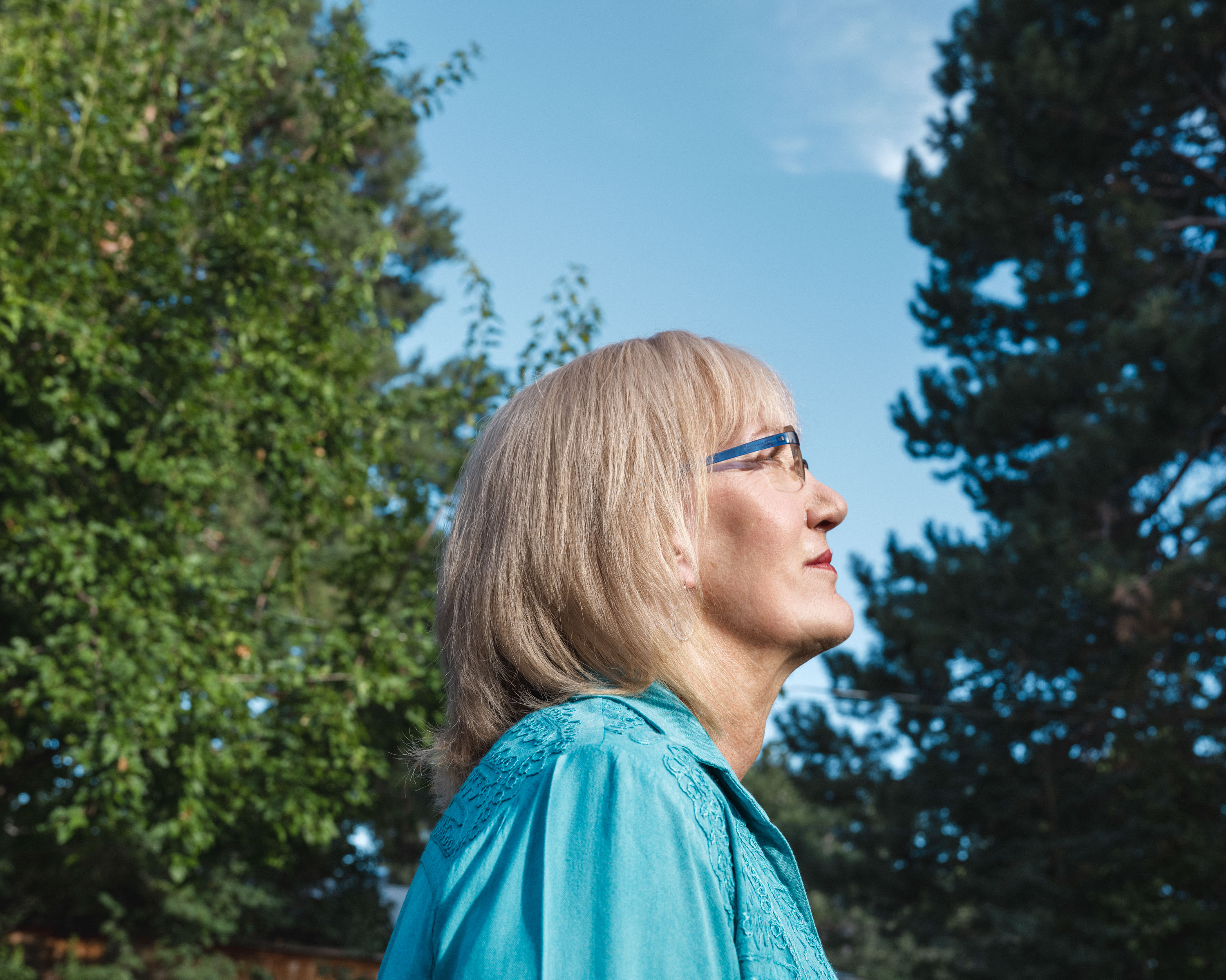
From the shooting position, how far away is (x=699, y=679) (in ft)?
4.30

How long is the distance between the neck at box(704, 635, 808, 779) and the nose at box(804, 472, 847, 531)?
8.1 inches

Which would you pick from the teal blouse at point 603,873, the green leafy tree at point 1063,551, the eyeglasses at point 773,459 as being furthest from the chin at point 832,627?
the green leafy tree at point 1063,551

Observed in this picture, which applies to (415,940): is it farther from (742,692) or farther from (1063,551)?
(1063,551)

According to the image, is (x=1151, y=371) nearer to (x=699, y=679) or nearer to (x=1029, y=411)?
(x=1029, y=411)

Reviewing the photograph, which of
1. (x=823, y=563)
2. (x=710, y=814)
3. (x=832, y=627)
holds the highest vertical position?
(x=823, y=563)

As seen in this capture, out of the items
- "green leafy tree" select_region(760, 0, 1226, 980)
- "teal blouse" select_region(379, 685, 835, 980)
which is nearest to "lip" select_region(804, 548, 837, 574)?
"teal blouse" select_region(379, 685, 835, 980)

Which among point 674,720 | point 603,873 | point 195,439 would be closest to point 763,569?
point 674,720

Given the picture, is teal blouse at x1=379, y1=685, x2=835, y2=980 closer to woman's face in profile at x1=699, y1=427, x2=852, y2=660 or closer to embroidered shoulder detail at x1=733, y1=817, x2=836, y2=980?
embroidered shoulder detail at x1=733, y1=817, x2=836, y2=980

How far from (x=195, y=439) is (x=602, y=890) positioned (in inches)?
210

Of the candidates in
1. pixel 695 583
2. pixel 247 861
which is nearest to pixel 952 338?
pixel 247 861

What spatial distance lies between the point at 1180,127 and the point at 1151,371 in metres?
3.66

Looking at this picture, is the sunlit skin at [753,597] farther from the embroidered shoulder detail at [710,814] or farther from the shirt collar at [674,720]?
the embroidered shoulder detail at [710,814]

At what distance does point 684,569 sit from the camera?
1.35 meters

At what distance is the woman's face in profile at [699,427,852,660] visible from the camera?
1.38 metres
